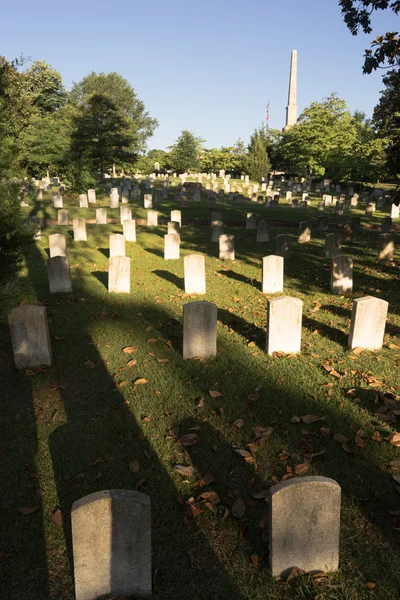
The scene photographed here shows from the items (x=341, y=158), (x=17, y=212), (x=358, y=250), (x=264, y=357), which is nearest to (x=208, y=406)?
(x=264, y=357)

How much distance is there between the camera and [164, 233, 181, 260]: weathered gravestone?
1334cm

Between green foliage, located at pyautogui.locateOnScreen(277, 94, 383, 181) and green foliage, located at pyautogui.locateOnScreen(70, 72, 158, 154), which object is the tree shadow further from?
green foliage, located at pyautogui.locateOnScreen(70, 72, 158, 154)

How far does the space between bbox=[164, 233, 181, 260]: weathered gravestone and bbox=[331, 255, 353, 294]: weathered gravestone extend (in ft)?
17.2

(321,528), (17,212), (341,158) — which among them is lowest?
(321,528)

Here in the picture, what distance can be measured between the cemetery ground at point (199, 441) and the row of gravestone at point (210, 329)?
21cm

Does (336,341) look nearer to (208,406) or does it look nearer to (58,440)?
(208,406)

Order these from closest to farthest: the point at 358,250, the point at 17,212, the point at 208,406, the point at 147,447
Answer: the point at 147,447 < the point at 208,406 < the point at 17,212 < the point at 358,250

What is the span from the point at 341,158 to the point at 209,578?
150 feet

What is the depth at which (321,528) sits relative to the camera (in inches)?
115

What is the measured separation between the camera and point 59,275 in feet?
31.7

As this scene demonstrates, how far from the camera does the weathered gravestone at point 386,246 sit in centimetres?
1296

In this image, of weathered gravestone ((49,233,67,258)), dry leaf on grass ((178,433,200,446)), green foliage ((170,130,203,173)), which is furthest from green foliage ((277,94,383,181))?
dry leaf on grass ((178,433,200,446))

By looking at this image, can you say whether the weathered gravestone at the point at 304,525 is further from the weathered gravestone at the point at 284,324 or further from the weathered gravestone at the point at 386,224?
the weathered gravestone at the point at 386,224

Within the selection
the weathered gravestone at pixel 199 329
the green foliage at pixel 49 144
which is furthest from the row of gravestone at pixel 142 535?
the green foliage at pixel 49 144
